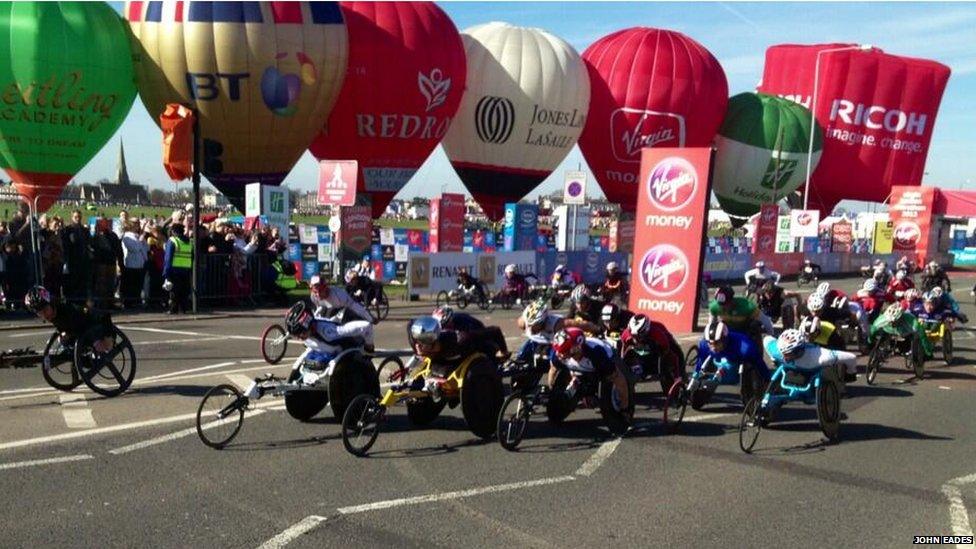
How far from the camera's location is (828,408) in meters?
10.6

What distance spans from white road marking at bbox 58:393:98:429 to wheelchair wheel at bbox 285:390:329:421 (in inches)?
79.7

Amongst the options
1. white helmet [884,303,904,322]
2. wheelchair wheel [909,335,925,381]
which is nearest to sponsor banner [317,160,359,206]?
white helmet [884,303,904,322]

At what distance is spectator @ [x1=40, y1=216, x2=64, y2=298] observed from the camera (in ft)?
65.8

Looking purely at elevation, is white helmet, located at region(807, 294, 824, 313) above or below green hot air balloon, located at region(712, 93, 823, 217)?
below

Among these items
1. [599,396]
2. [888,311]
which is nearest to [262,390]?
[599,396]

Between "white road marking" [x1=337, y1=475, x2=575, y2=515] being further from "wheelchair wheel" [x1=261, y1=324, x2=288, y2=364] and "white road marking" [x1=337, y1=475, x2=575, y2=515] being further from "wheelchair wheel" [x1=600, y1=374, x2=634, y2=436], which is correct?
"wheelchair wheel" [x1=261, y1=324, x2=288, y2=364]

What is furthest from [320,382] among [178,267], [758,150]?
[758,150]

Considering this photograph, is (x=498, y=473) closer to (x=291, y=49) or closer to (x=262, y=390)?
(x=262, y=390)

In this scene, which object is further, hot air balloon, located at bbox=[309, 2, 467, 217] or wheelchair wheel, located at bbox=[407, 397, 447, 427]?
hot air balloon, located at bbox=[309, 2, 467, 217]

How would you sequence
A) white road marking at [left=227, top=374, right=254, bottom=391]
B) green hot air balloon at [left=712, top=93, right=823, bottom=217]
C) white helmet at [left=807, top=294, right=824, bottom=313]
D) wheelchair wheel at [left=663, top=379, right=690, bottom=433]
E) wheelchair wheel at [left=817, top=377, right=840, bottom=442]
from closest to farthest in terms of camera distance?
wheelchair wheel at [left=817, top=377, right=840, bottom=442] → wheelchair wheel at [left=663, top=379, right=690, bottom=433] → white road marking at [left=227, top=374, right=254, bottom=391] → white helmet at [left=807, top=294, right=824, bottom=313] → green hot air balloon at [left=712, top=93, right=823, bottom=217]

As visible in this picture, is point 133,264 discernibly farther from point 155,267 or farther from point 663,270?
point 663,270

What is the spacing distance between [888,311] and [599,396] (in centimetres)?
753

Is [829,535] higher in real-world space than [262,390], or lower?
lower

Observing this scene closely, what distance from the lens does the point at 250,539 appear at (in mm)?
6848
